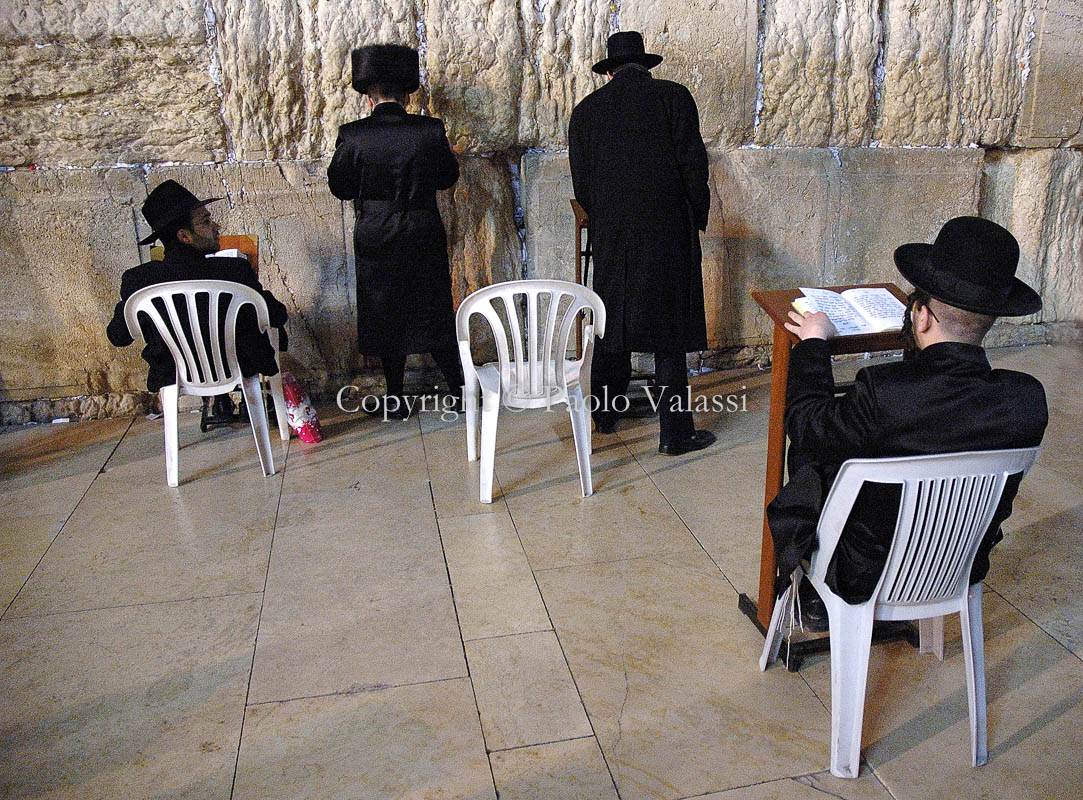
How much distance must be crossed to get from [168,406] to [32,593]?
0.93 m

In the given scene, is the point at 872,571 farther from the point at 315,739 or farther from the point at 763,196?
the point at 763,196

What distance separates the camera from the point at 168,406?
11.6 ft

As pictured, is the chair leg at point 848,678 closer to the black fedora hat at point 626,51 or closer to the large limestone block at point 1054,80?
the black fedora hat at point 626,51

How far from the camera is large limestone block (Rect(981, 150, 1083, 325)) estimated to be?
5.09 meters

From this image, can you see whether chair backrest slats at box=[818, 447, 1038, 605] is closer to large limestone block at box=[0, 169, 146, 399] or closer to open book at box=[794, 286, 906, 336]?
open book at box=[794, 286, 906, 336]

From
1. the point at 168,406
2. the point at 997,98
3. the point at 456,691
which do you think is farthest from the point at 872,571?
the point at 997,98

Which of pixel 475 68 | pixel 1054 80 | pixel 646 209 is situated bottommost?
pixel 646 209

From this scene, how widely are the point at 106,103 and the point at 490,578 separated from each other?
298 cm

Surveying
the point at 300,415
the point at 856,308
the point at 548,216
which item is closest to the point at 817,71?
the point at 548,216

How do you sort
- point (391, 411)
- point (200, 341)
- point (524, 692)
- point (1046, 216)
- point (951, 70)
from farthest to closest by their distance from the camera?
point (1046, 216), point (951, 70), point (391, 411), point (200, 341), point (524, 692)

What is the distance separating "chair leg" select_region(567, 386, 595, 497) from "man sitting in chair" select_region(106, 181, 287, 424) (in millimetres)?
1339

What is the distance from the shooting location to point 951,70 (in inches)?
189

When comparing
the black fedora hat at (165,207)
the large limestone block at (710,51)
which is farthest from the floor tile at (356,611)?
the large limestone block at (710,51)

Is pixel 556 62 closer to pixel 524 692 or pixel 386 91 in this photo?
pixel 386 91
